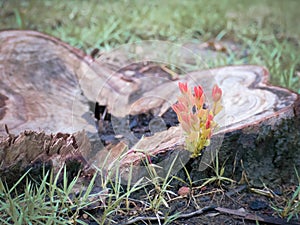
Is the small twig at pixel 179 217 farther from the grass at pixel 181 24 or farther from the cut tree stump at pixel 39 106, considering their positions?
the grass at pixel 181 24

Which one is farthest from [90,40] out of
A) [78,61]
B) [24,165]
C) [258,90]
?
[24,165]

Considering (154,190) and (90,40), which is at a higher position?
(90,40)

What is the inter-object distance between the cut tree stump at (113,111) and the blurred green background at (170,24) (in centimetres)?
91

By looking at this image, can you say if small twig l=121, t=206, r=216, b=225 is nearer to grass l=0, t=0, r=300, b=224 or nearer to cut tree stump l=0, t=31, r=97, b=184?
cut tree stump l=0, t=31, r=97, b=184

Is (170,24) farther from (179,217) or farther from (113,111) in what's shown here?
(179,217)

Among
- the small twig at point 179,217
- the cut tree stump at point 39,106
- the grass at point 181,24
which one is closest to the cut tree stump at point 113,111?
the cut tree stump at point 39,106

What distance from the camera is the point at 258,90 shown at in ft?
7.07

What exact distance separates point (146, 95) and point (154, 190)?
2.40ft

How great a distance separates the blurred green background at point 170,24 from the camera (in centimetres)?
346

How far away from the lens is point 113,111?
2221 mm

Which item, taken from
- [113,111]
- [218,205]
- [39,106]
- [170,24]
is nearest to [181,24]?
[170,24]

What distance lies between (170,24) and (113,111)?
186 centimetres

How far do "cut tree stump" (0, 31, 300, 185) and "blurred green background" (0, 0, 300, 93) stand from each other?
909 mm

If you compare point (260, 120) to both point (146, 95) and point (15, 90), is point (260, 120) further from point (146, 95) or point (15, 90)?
point (15, 90)
